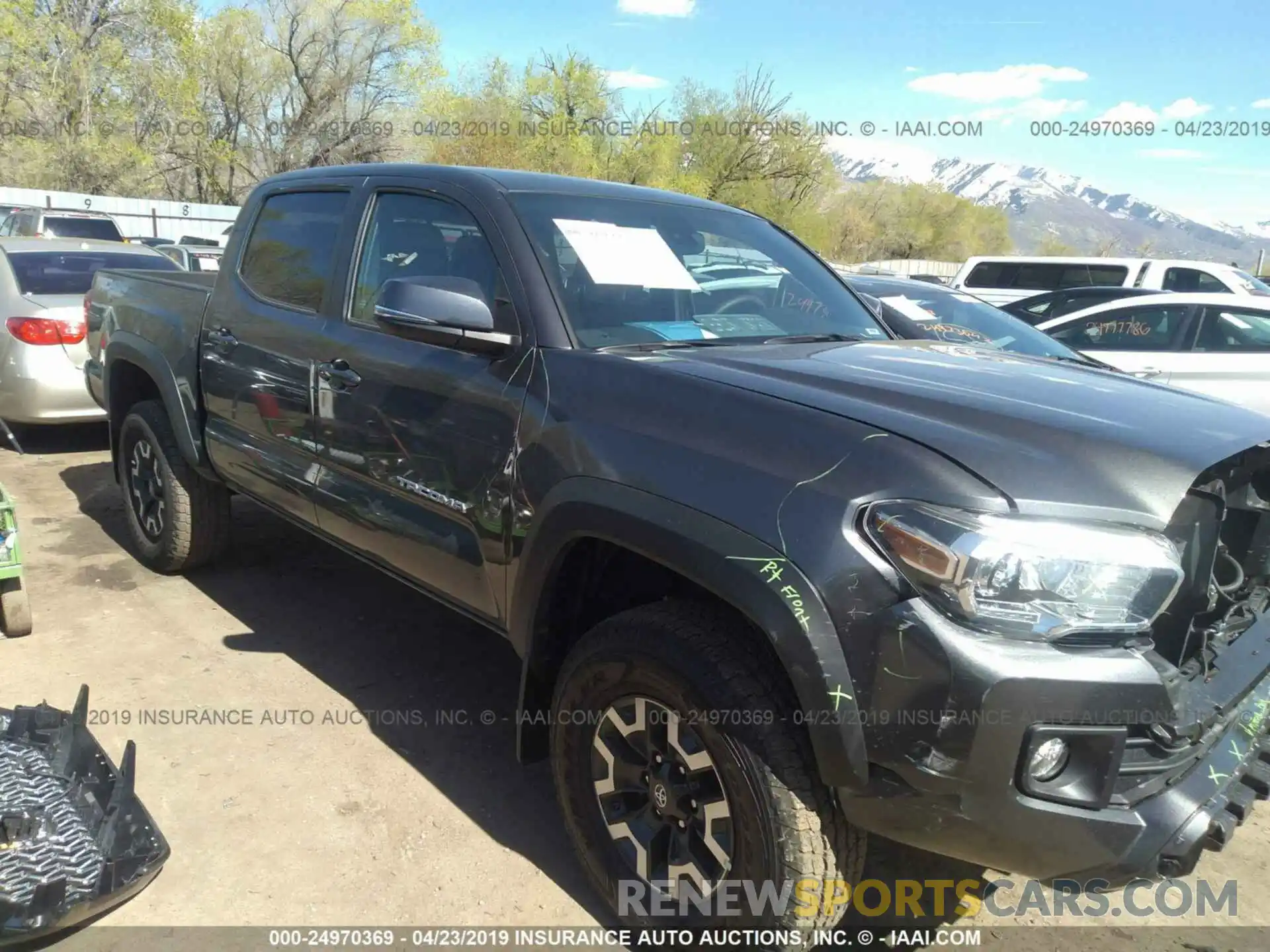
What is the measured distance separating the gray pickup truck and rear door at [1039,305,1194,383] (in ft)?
19.2

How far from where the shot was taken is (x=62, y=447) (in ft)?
24.7

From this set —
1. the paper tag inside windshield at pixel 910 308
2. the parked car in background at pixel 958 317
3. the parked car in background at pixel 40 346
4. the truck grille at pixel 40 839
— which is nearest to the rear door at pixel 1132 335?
the parked car in background at pixel 958 317

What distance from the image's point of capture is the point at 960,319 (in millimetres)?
6570

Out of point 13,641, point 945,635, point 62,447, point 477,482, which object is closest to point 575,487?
point 477,482

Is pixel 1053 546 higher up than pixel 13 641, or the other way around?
pixel 1053 546

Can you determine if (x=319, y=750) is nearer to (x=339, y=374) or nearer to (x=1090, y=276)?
(x=339, y=374)

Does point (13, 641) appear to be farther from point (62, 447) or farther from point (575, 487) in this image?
point (62, 447)

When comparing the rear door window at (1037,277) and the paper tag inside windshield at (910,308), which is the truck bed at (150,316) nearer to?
the paper tag inside windshield at (910,308)

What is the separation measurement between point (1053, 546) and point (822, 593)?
1.43 ft

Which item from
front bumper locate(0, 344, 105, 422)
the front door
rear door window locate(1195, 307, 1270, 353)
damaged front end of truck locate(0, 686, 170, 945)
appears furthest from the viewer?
rear door window locate(1195, 307, 1270, 353)

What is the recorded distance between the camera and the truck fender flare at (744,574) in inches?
72.2

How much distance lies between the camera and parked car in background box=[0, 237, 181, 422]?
680cm

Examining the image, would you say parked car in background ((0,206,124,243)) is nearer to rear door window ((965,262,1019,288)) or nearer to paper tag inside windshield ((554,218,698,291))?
rear door window ((965,262,1019,288))

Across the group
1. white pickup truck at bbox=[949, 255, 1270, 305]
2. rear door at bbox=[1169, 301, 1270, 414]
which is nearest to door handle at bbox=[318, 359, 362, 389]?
rear door at bbox=[1169, 301, 1270, 414]
